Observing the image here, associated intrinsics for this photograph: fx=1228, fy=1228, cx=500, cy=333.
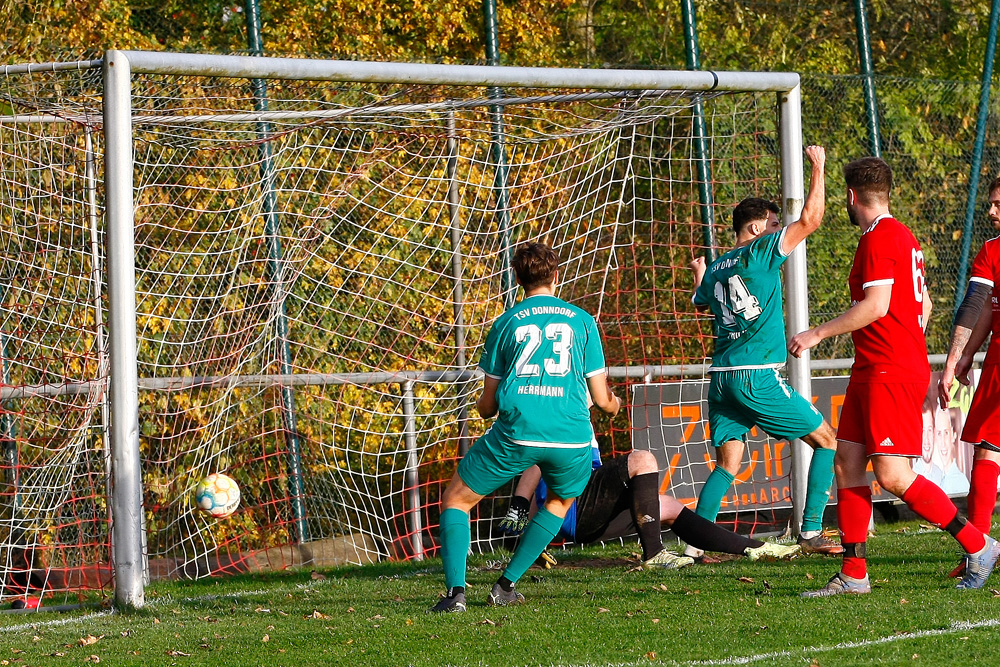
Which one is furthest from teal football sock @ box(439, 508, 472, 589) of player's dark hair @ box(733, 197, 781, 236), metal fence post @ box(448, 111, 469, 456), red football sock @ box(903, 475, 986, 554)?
metal fence post @ box(448, 111, 469, 456)

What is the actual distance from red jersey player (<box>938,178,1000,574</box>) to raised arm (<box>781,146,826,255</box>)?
0.86 metres

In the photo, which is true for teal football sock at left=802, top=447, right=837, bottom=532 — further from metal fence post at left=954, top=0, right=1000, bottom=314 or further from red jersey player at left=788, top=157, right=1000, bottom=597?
metal fence post at left=954, top=0, right=1000, bottom=314

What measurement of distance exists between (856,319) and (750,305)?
1.40m

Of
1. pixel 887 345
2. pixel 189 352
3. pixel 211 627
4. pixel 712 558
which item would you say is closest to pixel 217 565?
pixel 189 352

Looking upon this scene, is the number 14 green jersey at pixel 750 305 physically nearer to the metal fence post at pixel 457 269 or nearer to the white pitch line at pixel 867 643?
the white pitch line at pixel 867 643

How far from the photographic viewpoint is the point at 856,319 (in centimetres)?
525

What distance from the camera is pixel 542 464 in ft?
17.7

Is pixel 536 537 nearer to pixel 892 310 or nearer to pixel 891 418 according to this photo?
pixel 891 418

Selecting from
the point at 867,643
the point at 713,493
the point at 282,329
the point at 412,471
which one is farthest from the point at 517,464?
the point at 282,329

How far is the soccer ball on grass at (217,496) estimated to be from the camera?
683cm

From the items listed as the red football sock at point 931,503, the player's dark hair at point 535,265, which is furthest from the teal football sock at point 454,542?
the red football sock at point 931,503

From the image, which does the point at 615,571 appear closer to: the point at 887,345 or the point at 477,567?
the point at 477,567

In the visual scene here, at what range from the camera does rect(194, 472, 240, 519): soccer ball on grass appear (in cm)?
683

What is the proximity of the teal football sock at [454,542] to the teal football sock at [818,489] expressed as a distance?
2271mm
